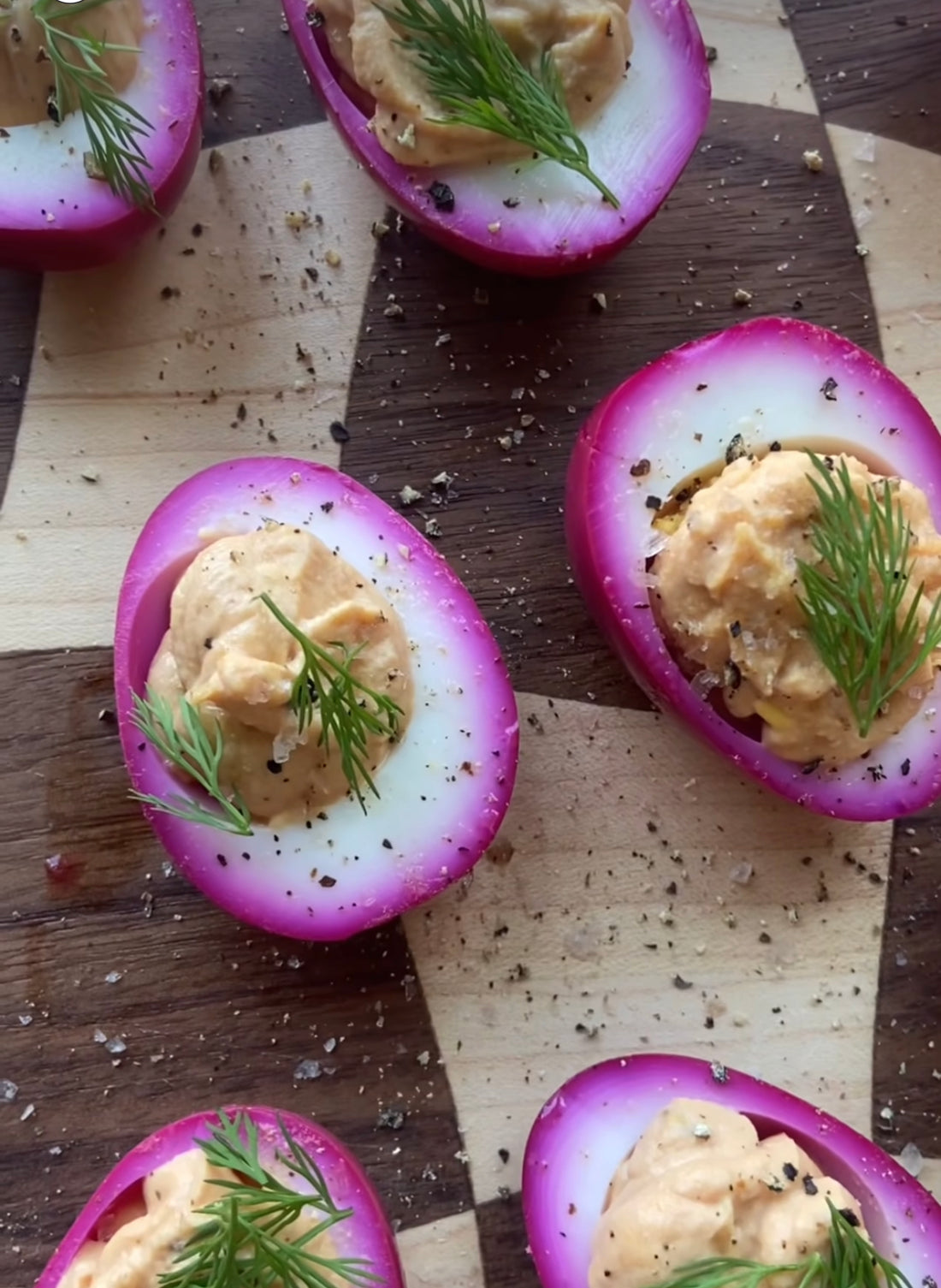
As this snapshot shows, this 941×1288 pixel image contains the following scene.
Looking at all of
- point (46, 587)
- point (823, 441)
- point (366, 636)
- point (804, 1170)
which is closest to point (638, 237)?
point (823, 441)

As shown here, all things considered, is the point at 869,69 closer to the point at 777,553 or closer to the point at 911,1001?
the point at 777,553

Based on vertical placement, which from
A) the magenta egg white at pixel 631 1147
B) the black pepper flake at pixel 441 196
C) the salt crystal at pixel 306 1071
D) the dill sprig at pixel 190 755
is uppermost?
the black pepper flake at pixel 441 196

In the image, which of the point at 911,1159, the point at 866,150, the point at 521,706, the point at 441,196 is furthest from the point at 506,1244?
the point at 866,150

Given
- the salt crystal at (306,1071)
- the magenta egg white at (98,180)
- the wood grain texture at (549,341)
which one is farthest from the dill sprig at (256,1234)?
the magenta egg white at (98,180)

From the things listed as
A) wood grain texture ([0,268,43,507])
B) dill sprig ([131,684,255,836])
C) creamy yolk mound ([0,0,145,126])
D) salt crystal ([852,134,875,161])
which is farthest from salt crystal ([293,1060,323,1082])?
salt crystal ([852,134,875,161])

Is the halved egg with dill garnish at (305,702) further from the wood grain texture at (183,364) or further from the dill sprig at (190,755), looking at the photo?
the wood grain texture at (183,364)
